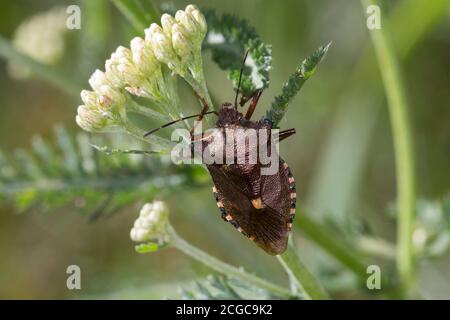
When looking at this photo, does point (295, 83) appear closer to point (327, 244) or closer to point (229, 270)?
point (229, 270)

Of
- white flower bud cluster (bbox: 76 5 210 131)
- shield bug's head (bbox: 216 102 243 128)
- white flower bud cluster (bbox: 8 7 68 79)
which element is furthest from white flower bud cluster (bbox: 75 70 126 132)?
white flower bud cluster (bbox: 8 7 68 79)

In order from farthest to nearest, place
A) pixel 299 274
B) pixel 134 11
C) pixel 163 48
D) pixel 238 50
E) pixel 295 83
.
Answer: pixel 134 11
pixel 238 50
pixel 299 274
pixel 163 48
pixel 295 83

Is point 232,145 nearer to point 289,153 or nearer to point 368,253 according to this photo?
point 368,253

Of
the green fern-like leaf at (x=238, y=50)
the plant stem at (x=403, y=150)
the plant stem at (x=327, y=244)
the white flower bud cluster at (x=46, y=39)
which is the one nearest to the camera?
the green fern-like leaf at (x=238, y=50)

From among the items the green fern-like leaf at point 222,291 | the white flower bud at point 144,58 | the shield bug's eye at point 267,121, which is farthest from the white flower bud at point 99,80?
the green fern-like leaf at point 222,291

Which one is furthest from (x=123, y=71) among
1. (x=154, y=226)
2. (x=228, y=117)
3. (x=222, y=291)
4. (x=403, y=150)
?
(x=403, y=150)

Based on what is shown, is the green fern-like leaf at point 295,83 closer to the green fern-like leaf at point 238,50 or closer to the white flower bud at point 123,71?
Result: the green fern-like leaf at point 238,50
